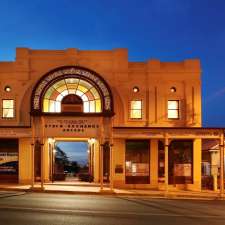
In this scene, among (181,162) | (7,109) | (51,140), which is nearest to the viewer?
(181,162)

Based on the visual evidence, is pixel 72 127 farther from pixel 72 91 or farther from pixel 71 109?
pixel 72 91

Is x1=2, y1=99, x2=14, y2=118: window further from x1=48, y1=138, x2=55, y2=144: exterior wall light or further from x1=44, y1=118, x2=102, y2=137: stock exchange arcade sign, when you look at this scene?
x1=44, y1=118, x2=102, y2=137: stock exchange arcade sign

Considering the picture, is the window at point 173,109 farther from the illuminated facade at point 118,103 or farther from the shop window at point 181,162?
the shop window at point 181,162

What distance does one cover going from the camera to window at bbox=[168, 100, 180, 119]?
102 feet

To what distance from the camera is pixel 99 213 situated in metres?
16.4

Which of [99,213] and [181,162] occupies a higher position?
[181,162]

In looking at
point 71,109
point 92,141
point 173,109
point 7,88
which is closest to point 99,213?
point 71,109

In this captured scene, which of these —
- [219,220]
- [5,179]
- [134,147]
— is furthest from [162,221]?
[5,179]

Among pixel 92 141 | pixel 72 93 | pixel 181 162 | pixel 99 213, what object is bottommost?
pixel 99 213

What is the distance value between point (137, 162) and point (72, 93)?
19.4ft

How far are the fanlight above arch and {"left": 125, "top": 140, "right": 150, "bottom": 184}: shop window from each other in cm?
296

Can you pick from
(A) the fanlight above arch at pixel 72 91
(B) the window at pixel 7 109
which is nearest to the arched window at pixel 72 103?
(A) the fanlight above arch at pixel 72 91

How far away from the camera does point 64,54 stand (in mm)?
31125

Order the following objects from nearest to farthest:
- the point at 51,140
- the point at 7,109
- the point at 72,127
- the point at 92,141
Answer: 1. the point at 72,127
2. the point at 7,109
3. the point at 51,140
4. the point at 92,141
